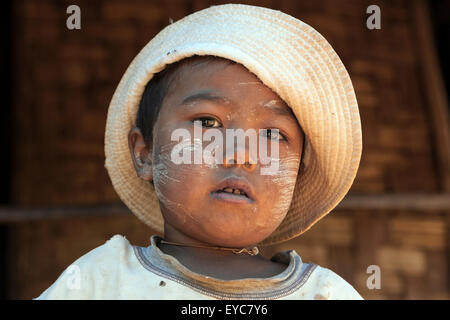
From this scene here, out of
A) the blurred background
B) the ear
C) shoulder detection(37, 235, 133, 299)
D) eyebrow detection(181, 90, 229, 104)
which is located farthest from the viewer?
the blurred background

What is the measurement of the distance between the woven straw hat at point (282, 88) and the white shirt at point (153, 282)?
0.89 feet

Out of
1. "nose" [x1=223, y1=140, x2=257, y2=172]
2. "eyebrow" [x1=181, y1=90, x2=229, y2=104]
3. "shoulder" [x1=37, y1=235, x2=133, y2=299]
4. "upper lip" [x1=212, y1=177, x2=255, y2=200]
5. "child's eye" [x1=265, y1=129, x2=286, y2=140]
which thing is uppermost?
"eyebrow" [x1=181, y1=90, x2=229, y2=104]

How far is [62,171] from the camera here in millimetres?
3479

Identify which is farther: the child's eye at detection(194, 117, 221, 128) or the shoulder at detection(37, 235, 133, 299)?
the child's eye at detection(194, 117, 221, 128)

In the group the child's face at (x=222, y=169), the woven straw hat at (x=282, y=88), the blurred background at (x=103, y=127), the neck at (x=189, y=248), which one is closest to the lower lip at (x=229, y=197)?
the child's face at (x=222, y=169)

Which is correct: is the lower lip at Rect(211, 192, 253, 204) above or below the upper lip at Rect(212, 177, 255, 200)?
below

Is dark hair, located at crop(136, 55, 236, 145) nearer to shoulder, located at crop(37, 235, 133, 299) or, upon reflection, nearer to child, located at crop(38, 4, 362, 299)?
child, located at crop(38, 4, 362, 299)

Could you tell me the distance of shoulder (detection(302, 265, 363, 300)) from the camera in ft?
5.01

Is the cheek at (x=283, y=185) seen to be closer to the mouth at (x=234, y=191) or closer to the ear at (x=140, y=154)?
the mouth at (x=234, y=191)

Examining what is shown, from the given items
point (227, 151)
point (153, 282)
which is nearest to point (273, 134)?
point (227, 151)

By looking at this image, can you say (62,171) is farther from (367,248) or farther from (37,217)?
(367,248)

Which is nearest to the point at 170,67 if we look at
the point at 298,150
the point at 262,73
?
the point at 262,73

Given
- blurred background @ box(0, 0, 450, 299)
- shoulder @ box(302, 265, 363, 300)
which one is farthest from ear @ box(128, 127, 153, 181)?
blurred background @ box(0, 0, 450, 299)

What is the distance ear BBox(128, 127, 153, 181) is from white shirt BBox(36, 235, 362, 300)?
19 centimetres
